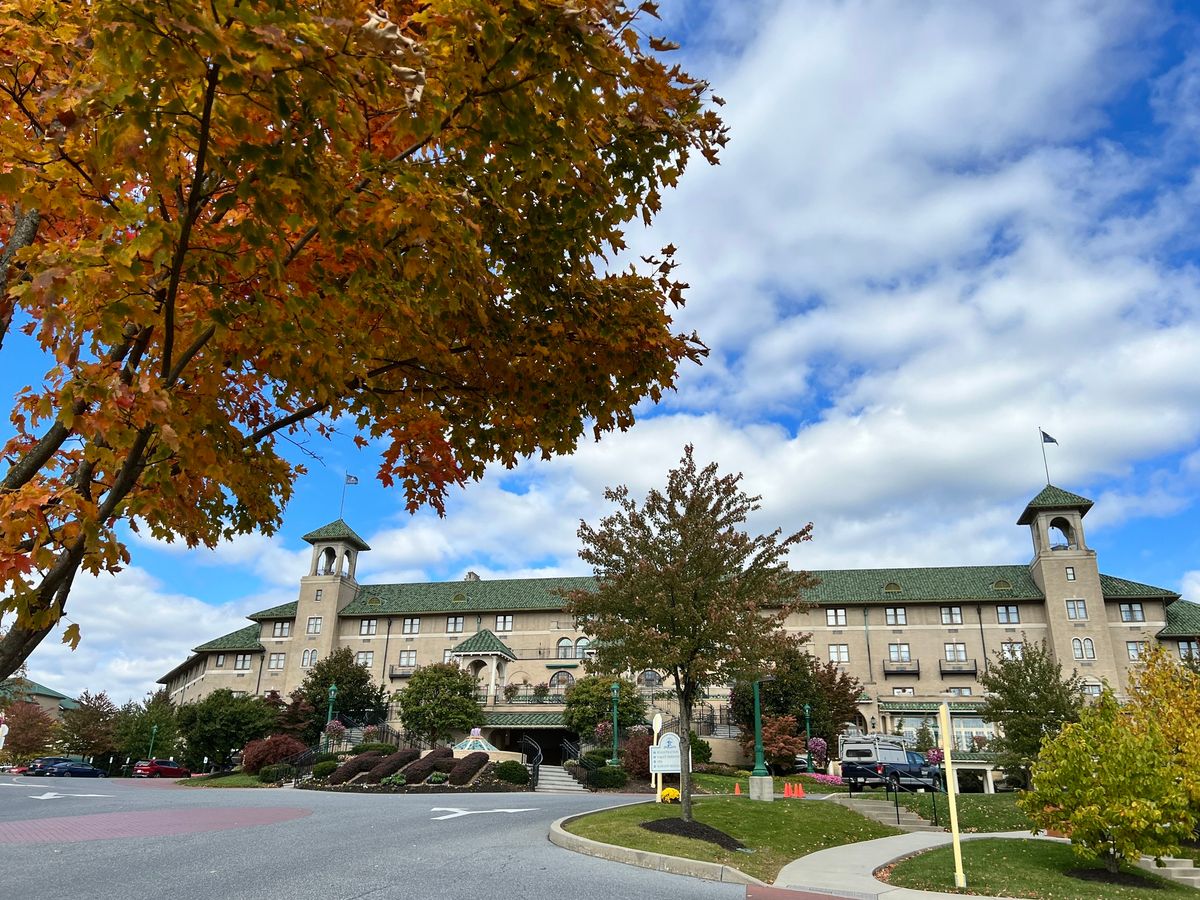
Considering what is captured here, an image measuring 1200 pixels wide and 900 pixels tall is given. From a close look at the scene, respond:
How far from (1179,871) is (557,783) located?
25011 mm

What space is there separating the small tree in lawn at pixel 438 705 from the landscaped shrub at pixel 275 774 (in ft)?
37.5

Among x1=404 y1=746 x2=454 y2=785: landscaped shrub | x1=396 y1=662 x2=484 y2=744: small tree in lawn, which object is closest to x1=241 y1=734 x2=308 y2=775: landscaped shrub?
x1=396 y1=662 x2=484 y2=744: small tree in lawn

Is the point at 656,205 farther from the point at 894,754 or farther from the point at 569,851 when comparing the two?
the point at 894,754

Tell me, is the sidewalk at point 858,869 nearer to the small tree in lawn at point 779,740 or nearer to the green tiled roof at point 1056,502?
the small tree in lawn at point 779,740

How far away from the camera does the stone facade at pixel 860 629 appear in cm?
5200

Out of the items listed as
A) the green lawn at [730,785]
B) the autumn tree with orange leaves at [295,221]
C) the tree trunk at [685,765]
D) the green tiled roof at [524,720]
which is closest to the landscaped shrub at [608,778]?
the green lawn at [730,785]

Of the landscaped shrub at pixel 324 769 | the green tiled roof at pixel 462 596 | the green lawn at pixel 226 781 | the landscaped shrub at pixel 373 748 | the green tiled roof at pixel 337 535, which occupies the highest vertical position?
the green tiled roof at pixel 337 535

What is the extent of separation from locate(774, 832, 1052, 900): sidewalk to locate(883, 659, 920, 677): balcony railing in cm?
3831

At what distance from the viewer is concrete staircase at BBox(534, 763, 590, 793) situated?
33062 mm

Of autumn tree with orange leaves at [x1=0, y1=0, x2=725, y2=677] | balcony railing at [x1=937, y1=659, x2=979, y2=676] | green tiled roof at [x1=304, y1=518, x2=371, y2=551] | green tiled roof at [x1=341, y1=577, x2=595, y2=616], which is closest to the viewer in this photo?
autumn tree with orange leaves at [x1=0, y1=0, x2=725, y2=677]

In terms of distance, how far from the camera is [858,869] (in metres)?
13.1

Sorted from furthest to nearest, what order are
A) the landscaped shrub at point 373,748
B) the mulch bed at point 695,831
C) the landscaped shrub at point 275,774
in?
the landscaped shrub at point 373,748 → the landscaped shrub at point 275,774 → the mulch bed at point 695,831

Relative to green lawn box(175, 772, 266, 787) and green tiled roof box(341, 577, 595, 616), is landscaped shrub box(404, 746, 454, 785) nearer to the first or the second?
green lawn box(175, 772, 266, 787)

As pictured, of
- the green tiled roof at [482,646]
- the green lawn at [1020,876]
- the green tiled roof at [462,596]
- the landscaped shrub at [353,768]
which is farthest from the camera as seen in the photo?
the green tiled roof at [462,596]
